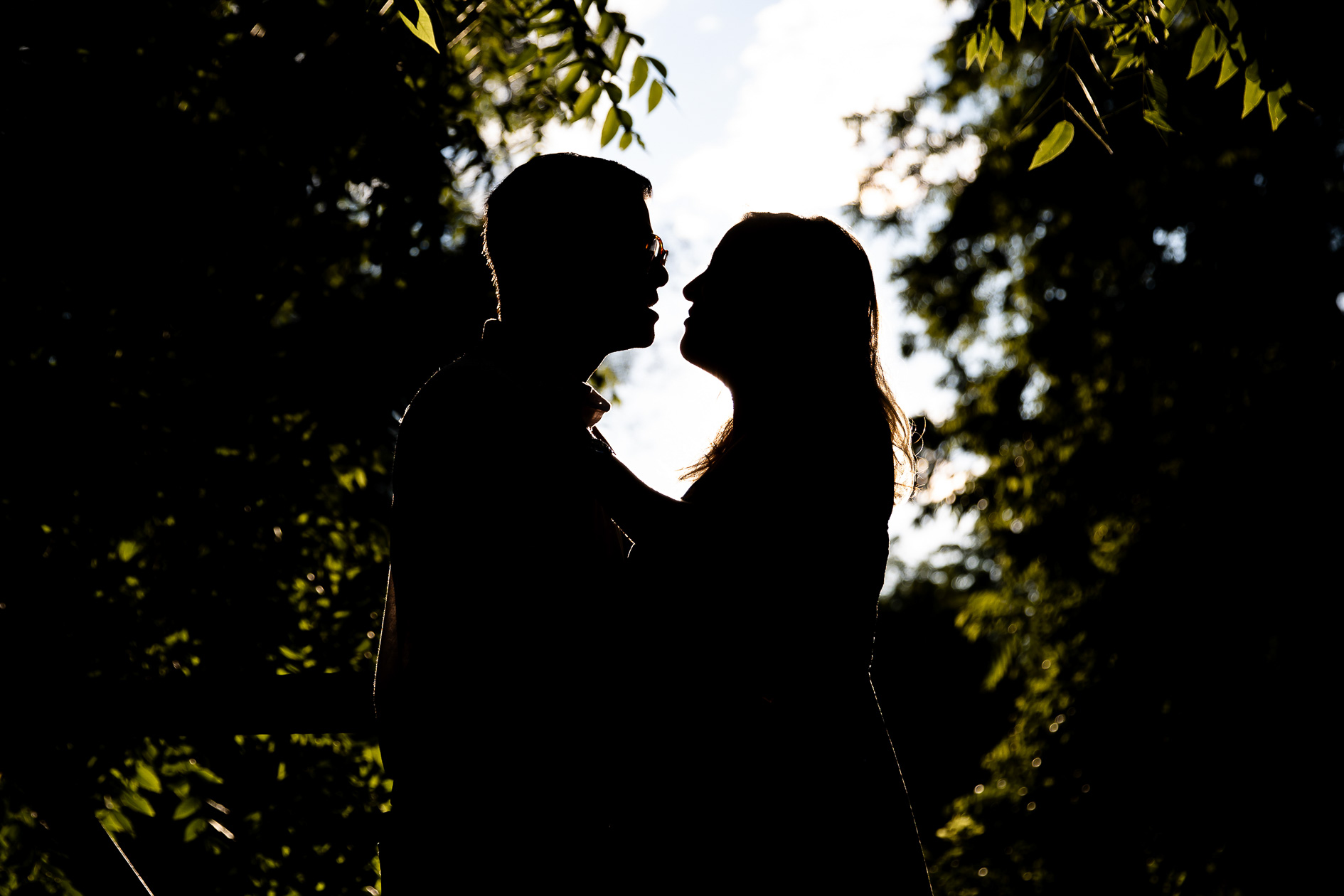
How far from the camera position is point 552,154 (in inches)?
89.0

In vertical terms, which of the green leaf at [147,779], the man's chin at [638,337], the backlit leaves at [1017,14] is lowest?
the green leaf at [147,779]

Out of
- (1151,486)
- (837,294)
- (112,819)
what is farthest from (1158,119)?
(1151,486)

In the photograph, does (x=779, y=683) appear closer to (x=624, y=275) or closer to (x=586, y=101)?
(x=624, y=275)

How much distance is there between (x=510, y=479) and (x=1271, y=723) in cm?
1010

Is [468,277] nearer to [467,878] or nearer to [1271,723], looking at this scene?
[467,878]

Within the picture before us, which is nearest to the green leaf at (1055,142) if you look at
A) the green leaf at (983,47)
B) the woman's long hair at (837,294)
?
the green leaf at (983,47)

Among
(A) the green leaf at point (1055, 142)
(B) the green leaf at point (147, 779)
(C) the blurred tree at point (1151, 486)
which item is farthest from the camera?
(C) the blurred tree at point (1151, 486)

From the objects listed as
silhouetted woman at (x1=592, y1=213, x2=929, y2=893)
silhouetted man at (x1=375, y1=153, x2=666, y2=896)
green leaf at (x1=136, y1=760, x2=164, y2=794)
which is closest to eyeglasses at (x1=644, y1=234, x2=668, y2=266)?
silhouetted man at (x1=375, y1=153, x2=666, y2=896)

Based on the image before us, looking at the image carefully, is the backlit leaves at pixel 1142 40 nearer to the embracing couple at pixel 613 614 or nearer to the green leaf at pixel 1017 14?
the green leaf at pixel 1017 14

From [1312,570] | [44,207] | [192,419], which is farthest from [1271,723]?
[44,207]

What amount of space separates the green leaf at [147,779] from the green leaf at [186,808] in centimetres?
12

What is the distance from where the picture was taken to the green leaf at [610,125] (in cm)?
341

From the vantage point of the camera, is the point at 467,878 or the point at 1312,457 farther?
the point at 1312,457

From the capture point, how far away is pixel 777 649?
2004 millimetres
